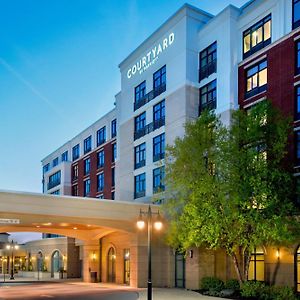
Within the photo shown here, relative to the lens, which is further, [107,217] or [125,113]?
[125,113]

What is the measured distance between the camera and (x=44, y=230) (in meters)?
39.9

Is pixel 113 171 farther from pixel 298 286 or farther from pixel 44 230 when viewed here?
pixel 298 286

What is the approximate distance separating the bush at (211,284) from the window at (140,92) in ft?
54.8

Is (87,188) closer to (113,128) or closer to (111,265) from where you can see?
(113,128)

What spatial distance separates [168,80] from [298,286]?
17817 mm

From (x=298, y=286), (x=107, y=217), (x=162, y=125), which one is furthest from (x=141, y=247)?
(x=298, y=286)

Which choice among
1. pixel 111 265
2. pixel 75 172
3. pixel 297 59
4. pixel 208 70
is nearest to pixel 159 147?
pixel 208 70

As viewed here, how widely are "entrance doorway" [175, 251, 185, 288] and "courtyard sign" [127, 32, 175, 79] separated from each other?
51.7 ft

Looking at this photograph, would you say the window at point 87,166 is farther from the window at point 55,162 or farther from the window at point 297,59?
the window at point 297,59

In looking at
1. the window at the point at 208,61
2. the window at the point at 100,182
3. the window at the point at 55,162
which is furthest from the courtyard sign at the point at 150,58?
the window at the point at 55,162

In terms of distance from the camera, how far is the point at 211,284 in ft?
95.1

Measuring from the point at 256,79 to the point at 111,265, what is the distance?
20926 mm

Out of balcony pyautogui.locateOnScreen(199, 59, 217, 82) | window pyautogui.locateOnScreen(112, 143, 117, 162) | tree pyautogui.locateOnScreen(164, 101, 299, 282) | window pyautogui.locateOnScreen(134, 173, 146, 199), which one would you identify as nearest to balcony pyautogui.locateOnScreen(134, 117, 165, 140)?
window pyautogui.locateOnScreen(134, 173, 146, 199)

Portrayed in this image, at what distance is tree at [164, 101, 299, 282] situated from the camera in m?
24.2
